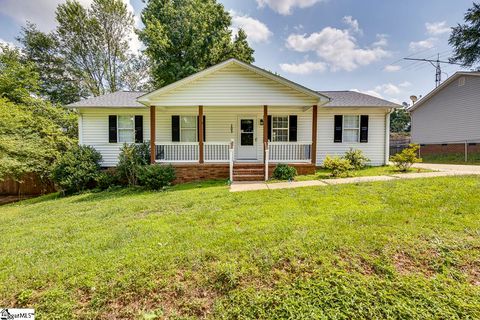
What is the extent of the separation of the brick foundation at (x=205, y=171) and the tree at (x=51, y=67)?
63.7ft

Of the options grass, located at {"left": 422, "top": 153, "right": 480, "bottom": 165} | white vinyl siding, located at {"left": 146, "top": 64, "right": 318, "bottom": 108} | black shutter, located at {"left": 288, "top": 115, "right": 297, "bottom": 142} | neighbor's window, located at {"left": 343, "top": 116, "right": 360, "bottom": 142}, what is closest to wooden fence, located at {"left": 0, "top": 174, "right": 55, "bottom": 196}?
white vinyl siding, located at {"left": 146, "top": 64, "right": 318, "bottom": 108}

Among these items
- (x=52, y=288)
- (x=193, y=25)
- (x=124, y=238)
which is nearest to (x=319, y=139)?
(x=124, y=238)

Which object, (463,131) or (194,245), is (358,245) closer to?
(194,245)

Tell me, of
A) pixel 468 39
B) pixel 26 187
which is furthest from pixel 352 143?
pixel 468 39

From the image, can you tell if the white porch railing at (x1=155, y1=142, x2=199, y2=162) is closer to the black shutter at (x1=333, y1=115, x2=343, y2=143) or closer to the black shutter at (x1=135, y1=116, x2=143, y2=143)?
the black shutter at (x1=135, y1=116, x2=143, y2=143)

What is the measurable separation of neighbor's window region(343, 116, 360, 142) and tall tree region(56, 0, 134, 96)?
2175 centimetres

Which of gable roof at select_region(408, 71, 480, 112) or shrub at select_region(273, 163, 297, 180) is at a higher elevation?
gable roof at select_region(408, 71, 480, 112)

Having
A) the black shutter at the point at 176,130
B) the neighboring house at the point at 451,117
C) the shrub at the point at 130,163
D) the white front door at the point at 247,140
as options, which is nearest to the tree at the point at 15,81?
the shrub at the point at 130,163

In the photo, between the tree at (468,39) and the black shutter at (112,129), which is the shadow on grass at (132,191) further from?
the tree at (468,39)

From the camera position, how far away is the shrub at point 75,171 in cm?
939

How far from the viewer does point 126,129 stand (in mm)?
11469

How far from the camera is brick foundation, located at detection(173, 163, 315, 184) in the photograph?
951 cm

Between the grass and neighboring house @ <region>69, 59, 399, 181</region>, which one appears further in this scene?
the grass

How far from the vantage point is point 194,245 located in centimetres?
349
